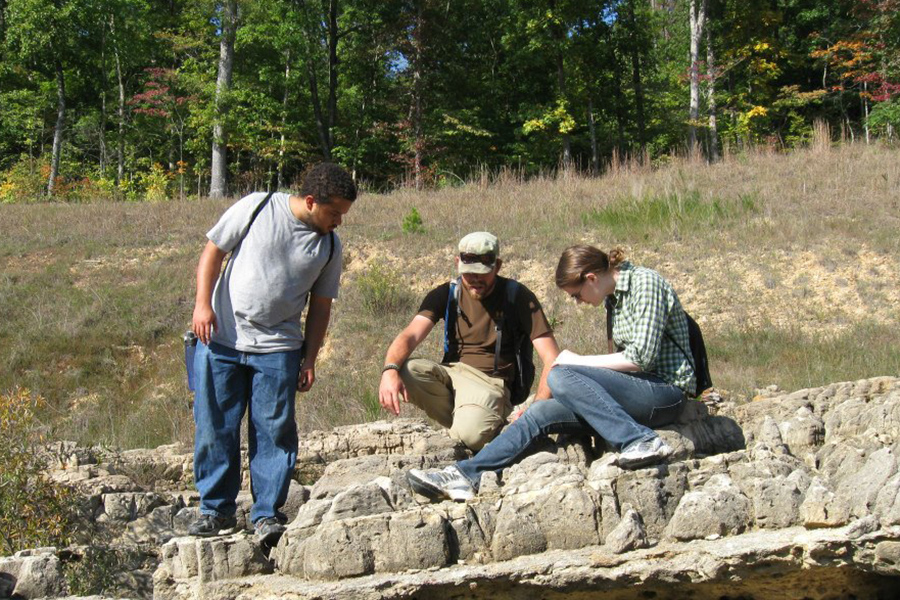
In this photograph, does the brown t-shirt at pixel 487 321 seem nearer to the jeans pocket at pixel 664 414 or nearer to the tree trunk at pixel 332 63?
the jeans pocket at pixel 664 414

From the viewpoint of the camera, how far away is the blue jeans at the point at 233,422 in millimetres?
4605

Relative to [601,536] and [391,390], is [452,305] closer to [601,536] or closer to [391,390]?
[391,390]

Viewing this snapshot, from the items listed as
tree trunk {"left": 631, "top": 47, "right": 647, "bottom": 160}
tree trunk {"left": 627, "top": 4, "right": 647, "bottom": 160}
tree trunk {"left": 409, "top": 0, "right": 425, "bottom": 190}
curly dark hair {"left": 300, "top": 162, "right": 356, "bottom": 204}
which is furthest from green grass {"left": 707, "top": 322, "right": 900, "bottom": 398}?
tree trunk {"left": 631, "top": 47, "right": 647, "bottom": 160}

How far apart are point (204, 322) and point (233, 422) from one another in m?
0.56

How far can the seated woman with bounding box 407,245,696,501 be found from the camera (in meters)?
4.53

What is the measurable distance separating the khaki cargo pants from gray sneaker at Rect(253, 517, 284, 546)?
4.42ft

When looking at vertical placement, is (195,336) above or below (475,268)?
below

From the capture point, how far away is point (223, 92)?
76.5 feet

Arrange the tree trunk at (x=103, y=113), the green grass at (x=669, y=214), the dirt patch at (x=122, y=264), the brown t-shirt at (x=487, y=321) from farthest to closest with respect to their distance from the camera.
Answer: the tree trunk at (x=103, y=113) < the dirt patch at (x=122, y=264) < the green grass at (x=669, y=214) < the brown t-shirt at (x=487, y=321)

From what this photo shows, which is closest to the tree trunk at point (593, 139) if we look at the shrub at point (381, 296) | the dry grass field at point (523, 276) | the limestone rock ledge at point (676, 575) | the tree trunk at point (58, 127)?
the dry grass field at point (523, 276)

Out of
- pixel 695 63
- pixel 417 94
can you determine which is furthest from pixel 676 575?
pixel 417 94

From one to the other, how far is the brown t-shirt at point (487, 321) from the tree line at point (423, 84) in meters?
18.0

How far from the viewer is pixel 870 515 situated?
11.8 feet

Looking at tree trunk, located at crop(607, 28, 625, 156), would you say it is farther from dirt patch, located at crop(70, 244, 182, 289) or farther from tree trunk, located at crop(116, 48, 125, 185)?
dirt patch, located at crop(70, 244, 182, 289)
